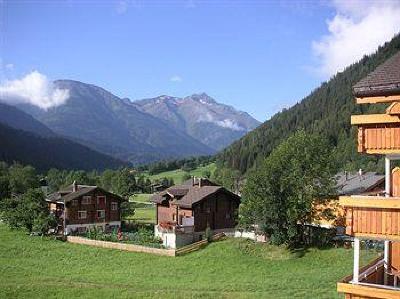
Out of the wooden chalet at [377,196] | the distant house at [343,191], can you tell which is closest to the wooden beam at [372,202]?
the wooden chalet at [377,196]

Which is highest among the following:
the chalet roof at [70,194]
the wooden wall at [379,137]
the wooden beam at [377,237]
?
the wooden wall at [379,137]

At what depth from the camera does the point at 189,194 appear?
62.6 meters

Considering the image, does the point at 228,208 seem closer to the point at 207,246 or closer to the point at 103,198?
the point at 207,246

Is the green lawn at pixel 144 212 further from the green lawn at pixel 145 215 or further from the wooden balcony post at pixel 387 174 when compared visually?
the wooden balcony post at pixel 387 174

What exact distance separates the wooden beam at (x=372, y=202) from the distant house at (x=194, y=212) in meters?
42.2

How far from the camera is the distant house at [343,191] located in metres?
45.2

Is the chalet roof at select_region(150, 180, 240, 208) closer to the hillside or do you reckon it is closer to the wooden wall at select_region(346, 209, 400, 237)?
the wooden wall at select_region(346, 209, 400, 237)

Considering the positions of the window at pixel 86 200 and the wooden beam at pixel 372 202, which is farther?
the window at pixel 86 200

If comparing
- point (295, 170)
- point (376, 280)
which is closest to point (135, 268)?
point (295, 170)

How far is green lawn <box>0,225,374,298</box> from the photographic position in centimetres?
3388

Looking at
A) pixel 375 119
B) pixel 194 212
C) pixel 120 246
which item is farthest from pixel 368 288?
pixel 194 212

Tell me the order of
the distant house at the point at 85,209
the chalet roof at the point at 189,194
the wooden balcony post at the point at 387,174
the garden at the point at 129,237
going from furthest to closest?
the distant house at the point at 85,209 < the chalet roof at the point at 189,194 < the garden at the point at 129,237 < the wooden balcony post at the point at 387,174

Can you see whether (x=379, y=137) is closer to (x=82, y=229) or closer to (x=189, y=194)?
(x=189, y=194)

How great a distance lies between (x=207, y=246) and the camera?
50.2m
